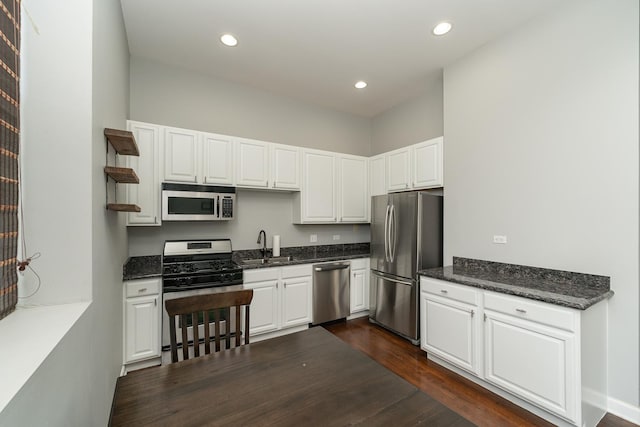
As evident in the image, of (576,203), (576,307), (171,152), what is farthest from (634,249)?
(171,152)

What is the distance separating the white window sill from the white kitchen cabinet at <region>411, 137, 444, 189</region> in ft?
10.3

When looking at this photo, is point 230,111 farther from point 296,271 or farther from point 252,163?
point 296,271

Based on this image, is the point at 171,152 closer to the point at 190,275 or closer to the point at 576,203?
the point at 190,275

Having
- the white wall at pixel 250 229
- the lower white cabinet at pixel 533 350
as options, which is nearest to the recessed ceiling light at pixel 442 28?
the lower white cabinet at pixel 533 350

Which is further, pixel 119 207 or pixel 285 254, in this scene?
pixel 285 254

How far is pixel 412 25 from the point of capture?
94.4 inches

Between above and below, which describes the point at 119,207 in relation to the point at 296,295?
above

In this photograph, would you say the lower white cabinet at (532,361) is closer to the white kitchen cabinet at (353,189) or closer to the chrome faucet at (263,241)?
the white kitchen cabinet at (353,189)

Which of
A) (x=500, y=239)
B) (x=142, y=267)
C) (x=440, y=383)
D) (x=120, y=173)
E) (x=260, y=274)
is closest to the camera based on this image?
(x=120, y=173)

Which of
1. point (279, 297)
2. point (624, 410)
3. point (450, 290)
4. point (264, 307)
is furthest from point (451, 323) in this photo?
point (264, 307)

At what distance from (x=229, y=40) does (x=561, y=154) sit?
3107mm

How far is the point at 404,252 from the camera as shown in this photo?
308 centimetres

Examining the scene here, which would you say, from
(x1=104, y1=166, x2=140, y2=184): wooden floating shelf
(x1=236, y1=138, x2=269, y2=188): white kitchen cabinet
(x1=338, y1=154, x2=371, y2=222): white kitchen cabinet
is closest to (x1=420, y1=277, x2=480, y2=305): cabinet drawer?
(x1=338, y1=154, x2=371, y2=222): white kitchen cabinet

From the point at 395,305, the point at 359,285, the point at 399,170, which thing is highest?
the point at 399,170
